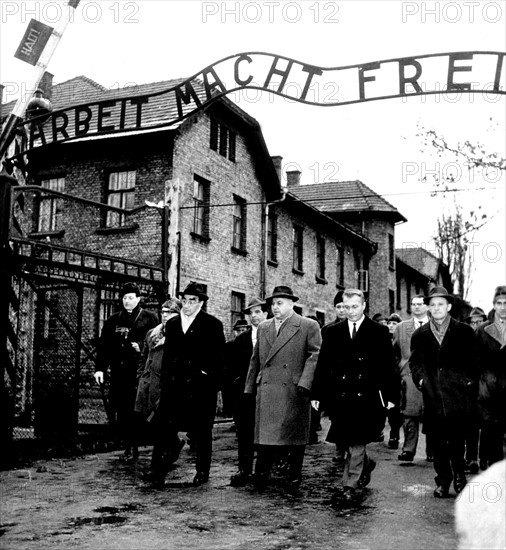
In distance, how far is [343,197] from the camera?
3925cm

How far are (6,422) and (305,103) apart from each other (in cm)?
486

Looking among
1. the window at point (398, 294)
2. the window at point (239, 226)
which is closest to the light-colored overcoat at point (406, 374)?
the window at point (239, 226)

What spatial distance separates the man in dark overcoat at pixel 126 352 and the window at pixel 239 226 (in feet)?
44.4

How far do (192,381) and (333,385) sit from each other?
5.08ft

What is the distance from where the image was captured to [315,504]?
262 inches

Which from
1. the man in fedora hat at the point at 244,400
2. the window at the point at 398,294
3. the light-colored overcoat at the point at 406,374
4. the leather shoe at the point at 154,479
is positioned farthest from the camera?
the window at the point at 398,294

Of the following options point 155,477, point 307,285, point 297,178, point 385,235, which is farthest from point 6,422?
point 297,178

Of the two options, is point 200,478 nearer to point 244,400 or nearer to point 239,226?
point 244,400

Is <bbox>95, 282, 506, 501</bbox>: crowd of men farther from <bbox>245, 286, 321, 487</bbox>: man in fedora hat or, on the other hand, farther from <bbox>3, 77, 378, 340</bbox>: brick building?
<bbox>3, 77, 378, 340</bbox>: brick building

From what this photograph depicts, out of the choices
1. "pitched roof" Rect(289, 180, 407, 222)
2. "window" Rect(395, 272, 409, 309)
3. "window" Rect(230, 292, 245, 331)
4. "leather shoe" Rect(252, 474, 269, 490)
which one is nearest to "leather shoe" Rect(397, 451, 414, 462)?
"leather shoe" Rect(252, 474, 269, 490)

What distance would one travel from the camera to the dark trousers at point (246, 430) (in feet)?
26.2

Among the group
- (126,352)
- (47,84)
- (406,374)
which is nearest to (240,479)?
(126,352)

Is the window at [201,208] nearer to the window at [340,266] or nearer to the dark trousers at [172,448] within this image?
the window at [340,266]

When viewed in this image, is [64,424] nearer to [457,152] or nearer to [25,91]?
[25,91]
